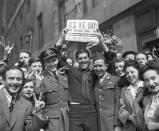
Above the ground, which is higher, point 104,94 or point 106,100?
point 104,94

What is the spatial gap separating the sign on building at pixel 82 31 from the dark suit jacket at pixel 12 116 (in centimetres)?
253

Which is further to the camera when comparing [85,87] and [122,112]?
[85,87]

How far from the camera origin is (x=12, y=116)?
358 centimetres

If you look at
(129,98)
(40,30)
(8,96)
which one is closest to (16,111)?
(8,96)

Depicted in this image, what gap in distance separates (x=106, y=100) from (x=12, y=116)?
1.86m

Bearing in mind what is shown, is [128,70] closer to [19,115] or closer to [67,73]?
[67,73]

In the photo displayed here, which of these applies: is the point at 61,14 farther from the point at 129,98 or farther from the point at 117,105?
the point at 129,98

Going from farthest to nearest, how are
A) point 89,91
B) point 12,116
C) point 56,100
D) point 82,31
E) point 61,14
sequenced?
point 61,14 < point 82,31 < point 89,91 < point 56,100 < point 12,116

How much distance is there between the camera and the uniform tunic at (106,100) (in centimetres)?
477

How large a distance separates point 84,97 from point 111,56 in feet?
3.27

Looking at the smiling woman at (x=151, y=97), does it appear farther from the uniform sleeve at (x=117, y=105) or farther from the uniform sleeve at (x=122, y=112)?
the uniform sleeve at (x=117, y=105)

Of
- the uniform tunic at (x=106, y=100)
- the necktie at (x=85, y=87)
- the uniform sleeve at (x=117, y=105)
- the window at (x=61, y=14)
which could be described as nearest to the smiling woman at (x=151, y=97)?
the uniform sleeve at (x=117, y=105)

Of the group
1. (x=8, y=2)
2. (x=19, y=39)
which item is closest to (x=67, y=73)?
(x=19, y=39)

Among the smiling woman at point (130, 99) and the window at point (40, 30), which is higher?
the window at point (40, 30)
